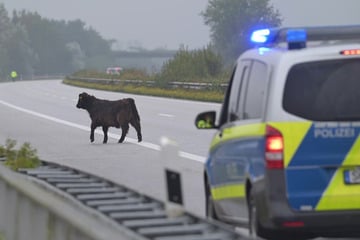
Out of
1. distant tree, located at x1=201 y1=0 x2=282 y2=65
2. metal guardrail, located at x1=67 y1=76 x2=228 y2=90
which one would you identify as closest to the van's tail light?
metal guardrail, located at x1=67 y1=76 x2=228 y2=90

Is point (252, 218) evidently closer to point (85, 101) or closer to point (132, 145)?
point (132, 145)

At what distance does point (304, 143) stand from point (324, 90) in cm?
47

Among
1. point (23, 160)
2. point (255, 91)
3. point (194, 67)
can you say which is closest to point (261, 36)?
point (255, 91)

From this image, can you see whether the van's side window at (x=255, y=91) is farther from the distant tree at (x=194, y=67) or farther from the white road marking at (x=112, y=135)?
the distant tree at (x=194, y=67)

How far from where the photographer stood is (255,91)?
9984 millimetres

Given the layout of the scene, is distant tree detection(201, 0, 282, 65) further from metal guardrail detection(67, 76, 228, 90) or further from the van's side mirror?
the van's side mirror

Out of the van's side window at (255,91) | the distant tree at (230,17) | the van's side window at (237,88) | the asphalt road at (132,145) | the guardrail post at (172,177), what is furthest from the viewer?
Answer: the distant tree at (230,17)

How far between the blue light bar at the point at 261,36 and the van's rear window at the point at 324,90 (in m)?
1.07

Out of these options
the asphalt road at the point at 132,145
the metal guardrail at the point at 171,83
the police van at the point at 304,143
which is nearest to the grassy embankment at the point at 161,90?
the metal guardrail at the point at 171,83

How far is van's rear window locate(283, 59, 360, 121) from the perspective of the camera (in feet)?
31.0

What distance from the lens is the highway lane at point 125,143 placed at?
18875 mm

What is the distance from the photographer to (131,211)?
10148 mm

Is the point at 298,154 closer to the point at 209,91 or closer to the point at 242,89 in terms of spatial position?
the point at 242,89

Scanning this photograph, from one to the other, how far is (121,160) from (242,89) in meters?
A: 12.8
